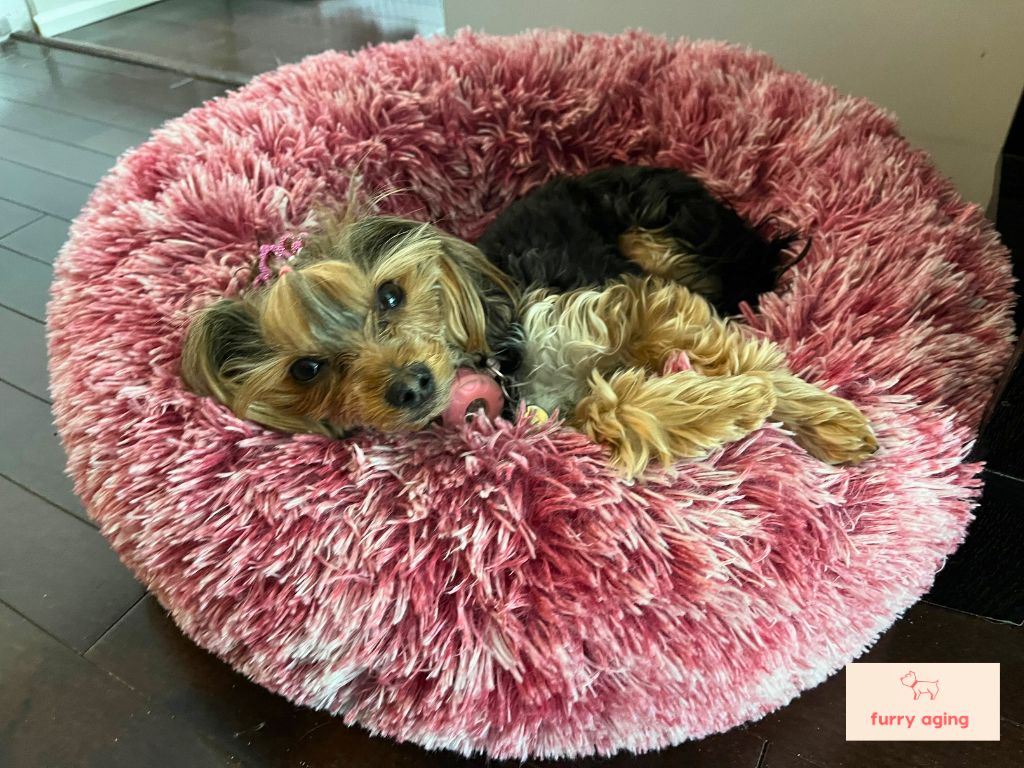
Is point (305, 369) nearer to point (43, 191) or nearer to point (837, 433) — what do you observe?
point (837, 433)

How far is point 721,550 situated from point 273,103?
1.28 m

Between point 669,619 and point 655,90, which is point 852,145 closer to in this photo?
point 655,90

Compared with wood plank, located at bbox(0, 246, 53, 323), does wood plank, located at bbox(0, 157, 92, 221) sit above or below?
above

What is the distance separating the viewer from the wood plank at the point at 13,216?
2393mm

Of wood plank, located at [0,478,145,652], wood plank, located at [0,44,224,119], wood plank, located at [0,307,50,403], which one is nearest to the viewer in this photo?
wood plank, located at [0,478,145,652]

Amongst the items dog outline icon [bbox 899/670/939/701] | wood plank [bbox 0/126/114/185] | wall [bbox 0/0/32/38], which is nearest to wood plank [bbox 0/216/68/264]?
wood plank [bbox 0/126/114/185]

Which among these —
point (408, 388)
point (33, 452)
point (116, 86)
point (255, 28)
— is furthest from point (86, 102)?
point (408, 388)

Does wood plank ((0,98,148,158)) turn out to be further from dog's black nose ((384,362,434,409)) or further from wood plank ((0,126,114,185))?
dog's black nose ((384,362,434,409))

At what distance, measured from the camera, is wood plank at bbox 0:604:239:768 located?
1.20m

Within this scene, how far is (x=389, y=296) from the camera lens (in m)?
1.12

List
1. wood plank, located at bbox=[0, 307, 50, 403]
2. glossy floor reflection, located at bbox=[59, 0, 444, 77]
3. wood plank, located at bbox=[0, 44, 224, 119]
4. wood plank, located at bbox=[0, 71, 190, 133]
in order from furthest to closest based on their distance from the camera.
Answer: glossy floor reflection, located at bbox=[59, 0, 444, 77]
wood plank, located at bbox=[0, 44, 224, 119]
wood plank, located at bbox=[0, 71, 190, 133]
wood plank, located at bbox=[0, 307, 50, 403]

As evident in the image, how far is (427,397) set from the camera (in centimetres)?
105

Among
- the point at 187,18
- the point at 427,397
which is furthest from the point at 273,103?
the point at 187,18

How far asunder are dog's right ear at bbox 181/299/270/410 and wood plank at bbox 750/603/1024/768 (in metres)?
0.91
